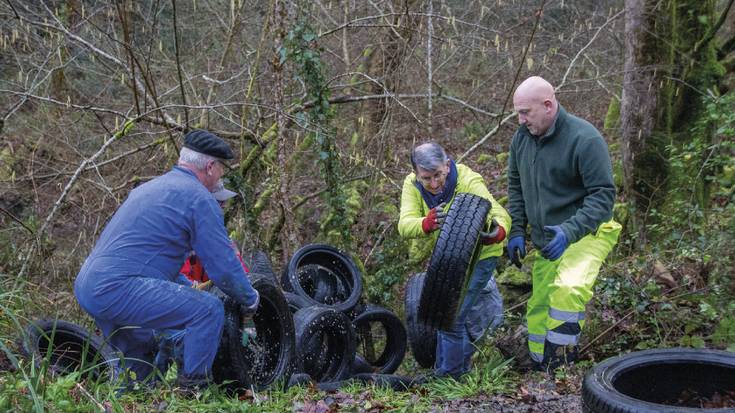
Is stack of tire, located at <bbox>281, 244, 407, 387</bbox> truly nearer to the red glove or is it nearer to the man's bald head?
the red glove

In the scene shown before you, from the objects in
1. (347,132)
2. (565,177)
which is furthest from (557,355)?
(347,132)

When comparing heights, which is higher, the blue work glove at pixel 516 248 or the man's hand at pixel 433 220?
the man's hand at pixel 433 220

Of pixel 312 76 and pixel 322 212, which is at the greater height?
pixel 312 76

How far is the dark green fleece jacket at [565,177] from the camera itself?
4.24 metres

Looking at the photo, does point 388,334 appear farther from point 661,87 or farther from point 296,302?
point 661,87

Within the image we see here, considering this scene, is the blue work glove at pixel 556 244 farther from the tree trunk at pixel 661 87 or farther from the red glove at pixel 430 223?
the tree trunk at pixel 661 87

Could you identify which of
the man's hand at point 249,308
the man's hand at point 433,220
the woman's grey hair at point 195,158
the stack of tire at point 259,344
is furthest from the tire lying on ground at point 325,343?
the woman's grey hair at point 195,158

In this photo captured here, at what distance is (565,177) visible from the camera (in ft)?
14.7

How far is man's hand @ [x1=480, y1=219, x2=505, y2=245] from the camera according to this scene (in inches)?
185

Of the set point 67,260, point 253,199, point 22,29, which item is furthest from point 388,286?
point 22,29

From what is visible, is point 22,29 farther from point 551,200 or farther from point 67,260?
point 551,200

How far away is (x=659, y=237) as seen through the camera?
268 inches

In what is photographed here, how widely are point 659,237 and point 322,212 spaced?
513 cm

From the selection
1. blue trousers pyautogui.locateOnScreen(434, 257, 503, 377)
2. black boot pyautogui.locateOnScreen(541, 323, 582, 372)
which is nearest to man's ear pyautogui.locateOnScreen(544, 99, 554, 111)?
blue trousers pyautogui.locateOnScreen(434, 257, 503, 377)
